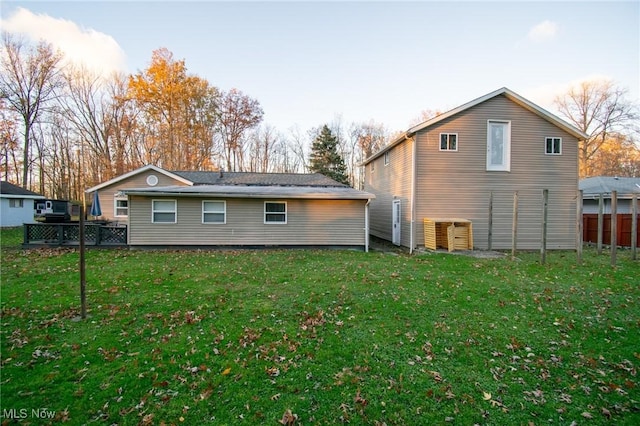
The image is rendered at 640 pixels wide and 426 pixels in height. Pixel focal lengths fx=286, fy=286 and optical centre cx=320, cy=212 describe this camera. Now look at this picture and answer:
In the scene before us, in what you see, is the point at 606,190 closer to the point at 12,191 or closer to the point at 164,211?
the point at 164,211

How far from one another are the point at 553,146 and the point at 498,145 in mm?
2633

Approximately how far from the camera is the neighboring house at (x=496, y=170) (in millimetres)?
12992

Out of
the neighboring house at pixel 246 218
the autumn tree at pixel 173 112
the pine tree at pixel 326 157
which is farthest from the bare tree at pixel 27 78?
the pine tree at pixel 326 157

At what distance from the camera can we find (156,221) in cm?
1298

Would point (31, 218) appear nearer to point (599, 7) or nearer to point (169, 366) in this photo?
point (169, 366)

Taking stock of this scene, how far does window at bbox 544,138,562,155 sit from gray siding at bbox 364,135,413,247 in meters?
6.46

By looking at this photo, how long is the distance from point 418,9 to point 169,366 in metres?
15.2

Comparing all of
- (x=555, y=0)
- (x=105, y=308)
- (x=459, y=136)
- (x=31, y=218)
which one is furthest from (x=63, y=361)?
(x=31, y=218)

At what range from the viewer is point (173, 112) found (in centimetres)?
2744

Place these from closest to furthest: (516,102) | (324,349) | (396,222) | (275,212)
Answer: (324,349), (516,102), (275,212), (396,222)

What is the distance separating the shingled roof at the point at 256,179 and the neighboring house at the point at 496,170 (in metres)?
6.26

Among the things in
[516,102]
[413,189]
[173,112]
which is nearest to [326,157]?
[173,112]

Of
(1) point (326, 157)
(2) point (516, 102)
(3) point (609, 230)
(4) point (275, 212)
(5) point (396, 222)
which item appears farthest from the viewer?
(1) point (326, 157)

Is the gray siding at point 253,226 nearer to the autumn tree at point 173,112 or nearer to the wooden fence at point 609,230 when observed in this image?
the wooden fence at point 609,230
